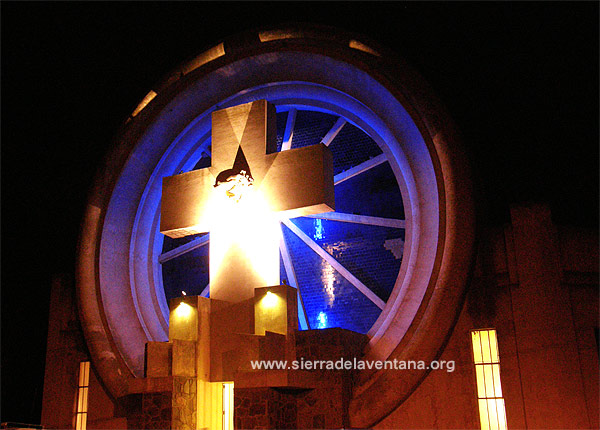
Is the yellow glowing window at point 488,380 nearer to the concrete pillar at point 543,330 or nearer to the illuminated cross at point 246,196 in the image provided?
the concrete pillar at point 543,330

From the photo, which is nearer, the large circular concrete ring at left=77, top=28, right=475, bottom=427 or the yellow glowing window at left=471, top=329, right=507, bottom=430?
the yellow glowing window at left=471, top=329, right=507, bottom=430

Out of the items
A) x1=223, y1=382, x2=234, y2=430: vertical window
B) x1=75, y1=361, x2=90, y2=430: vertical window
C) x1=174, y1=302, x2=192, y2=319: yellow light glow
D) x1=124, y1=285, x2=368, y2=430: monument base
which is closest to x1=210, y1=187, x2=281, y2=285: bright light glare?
x1=124, y1=285, x2=368, y2=430: monument base

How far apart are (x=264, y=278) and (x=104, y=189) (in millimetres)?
3919

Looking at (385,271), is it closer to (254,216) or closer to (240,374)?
(254,216)

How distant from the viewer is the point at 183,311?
854 cm

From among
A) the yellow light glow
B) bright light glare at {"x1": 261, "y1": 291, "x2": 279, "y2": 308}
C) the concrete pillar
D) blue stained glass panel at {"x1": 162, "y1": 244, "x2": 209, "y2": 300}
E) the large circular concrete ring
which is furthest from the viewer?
blue stained glass panel at {"x1": 162, "y1": 244, "x2": 209, "y2": 300}

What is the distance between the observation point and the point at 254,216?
9242 millimetres

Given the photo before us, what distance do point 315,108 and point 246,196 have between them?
2678mm

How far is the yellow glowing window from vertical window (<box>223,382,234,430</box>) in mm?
3691

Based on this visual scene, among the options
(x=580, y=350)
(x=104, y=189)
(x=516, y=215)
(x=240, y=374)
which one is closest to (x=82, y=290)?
(x=104, y=189)

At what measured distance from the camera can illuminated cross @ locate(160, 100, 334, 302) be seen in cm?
904

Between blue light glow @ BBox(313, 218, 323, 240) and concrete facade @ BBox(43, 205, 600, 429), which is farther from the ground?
blue light glow @ BBox(313, 218, 323, 240)

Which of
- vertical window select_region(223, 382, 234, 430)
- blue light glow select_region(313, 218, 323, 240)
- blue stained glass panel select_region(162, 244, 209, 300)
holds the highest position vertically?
blue light glow select_region(313, 218, 323, 240)

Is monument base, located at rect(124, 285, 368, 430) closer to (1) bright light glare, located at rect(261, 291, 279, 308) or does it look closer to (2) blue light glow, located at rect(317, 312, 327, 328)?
(1) bright light glare, located at rect(261, 291, 279, 308)
